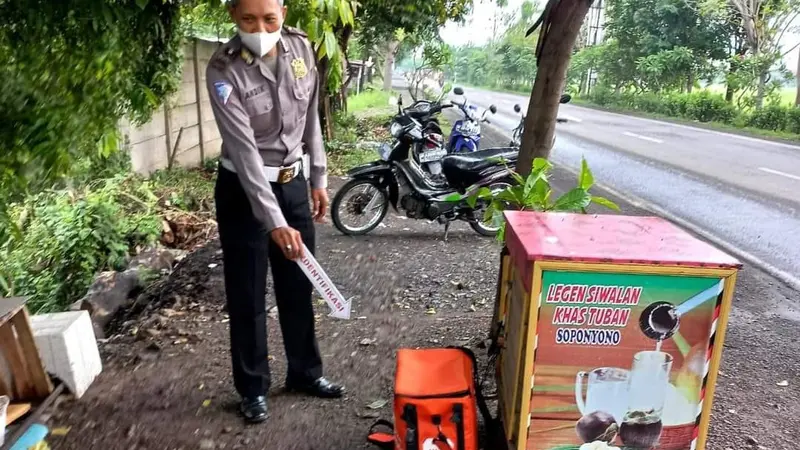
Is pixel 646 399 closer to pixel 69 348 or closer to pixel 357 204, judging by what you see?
pixel 69 348

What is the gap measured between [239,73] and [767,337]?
3.54 metres

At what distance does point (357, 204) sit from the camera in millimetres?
6195

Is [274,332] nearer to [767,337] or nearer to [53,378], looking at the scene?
[53,378]

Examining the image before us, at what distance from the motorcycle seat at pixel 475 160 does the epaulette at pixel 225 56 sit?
386 cm

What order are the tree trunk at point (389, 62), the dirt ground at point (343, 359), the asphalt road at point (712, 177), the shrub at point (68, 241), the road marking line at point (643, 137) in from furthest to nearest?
the tree trunk at point (389, 62) < the road marking line at point (643, 137) < the asphalt road at point (712, 177) < the shrub at point (68, 241) < the dirt ground at point (343, 359)

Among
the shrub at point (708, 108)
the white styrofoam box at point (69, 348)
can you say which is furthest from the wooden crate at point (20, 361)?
the shrub at point (708, 108)

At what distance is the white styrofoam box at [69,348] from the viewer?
292cm

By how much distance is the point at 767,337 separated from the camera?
12.9 ft

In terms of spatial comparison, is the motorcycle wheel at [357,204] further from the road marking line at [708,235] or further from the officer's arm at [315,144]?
the road marking line at [708,235]

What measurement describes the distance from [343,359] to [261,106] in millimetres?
1577

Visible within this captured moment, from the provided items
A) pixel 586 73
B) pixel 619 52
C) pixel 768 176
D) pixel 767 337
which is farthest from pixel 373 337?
pixel 586 73

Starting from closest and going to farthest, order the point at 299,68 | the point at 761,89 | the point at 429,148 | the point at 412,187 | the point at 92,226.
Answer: the point at 299,68 < the point at 92,226 < the point at 412,187 < the point at 429,148 < the point at 761,89

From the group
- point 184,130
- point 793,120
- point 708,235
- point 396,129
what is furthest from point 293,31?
point 793,120

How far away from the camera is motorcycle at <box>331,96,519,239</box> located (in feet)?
20.0
